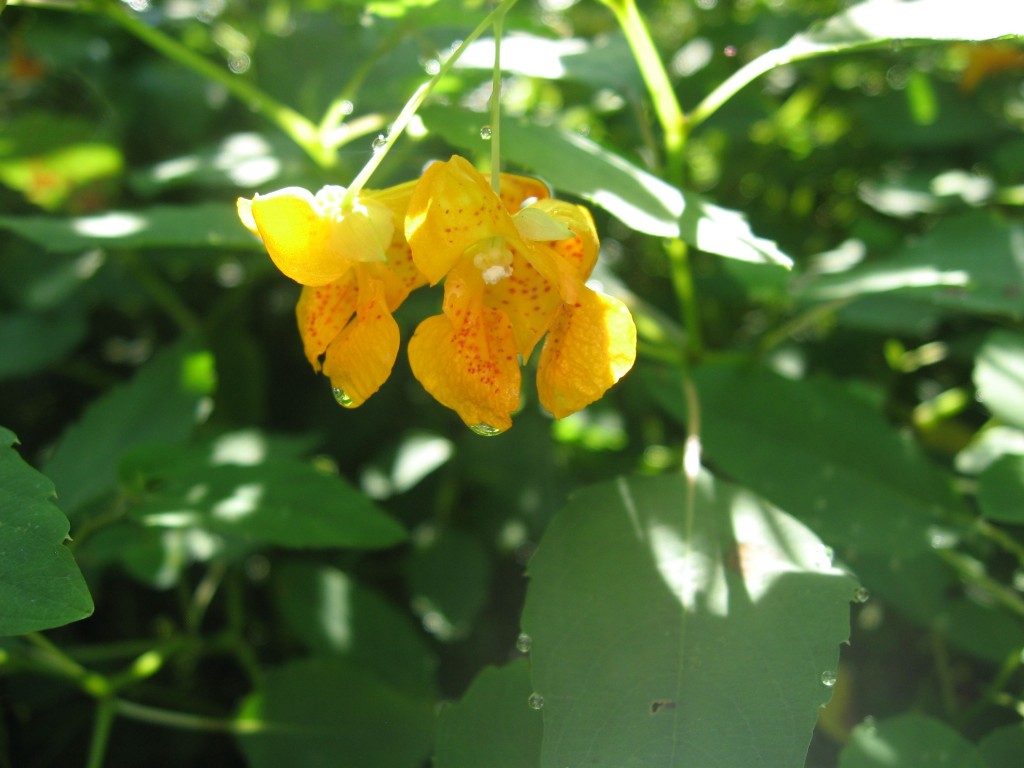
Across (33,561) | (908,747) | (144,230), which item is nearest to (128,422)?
(144,230)

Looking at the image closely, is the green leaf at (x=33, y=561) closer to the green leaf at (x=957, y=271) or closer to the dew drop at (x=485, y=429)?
the dew drop at (x=485, y=429)

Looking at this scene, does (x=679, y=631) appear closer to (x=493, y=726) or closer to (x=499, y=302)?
(x=493, y=726)

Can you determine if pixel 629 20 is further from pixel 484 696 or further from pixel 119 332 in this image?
pixel 119 332

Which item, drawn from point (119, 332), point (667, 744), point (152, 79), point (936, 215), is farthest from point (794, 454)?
point (152, 79)

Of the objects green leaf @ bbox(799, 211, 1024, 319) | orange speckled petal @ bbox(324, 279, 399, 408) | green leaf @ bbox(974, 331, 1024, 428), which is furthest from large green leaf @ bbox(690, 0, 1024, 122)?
orange speckled petal @ bbox(324, 279, 399, 408)

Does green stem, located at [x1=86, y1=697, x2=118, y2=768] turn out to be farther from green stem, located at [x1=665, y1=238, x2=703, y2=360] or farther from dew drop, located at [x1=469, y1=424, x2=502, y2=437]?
green stem, located at [x1=665, y1=238, x2=703, y2=360]
